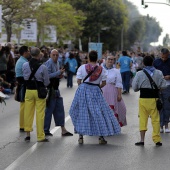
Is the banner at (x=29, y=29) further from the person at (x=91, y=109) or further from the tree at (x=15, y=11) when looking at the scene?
the person at (x=91, y=109)

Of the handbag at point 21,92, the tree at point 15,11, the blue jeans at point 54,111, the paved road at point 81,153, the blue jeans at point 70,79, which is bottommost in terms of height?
the blue jeans at point 70,79

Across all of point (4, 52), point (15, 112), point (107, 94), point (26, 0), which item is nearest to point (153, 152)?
point (107, 94)

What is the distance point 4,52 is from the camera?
85.7 ft

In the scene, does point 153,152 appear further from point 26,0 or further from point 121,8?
point 121,8

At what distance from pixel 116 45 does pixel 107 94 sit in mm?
84242

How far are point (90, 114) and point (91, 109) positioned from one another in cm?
11

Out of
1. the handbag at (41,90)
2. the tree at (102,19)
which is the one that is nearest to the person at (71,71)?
the handbag at (41,90)

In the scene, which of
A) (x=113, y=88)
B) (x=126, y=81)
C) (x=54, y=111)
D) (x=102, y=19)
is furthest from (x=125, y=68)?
(x=102, y=19)

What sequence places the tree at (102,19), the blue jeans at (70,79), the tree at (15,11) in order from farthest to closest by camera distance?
the tree at (102,19)
the tree at (15,11)
the blue jeans at (70,79)

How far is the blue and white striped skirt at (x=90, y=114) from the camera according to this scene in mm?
12750

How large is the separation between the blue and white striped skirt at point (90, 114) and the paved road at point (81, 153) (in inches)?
11.4

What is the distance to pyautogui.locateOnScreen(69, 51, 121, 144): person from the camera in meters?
12.8

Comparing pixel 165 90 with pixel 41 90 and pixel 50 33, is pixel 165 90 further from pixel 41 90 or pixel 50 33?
pixel 50 33

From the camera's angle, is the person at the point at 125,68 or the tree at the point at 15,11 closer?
the person at the point at 125,68
